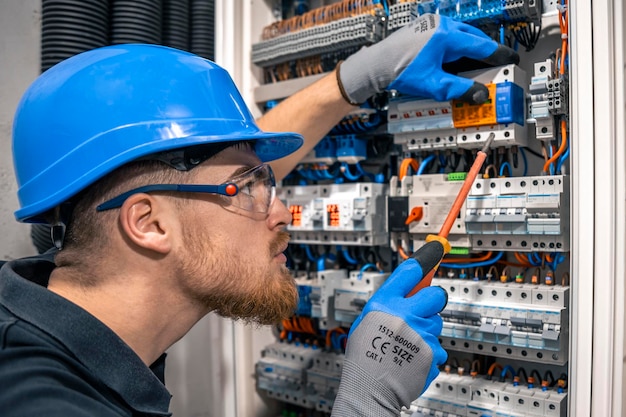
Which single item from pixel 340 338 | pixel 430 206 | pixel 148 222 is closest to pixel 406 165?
pixel 430 206

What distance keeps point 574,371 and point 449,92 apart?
73cm

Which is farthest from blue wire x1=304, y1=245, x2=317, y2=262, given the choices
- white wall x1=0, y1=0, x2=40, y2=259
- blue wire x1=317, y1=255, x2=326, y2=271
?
white wall x1=0, y1=0, x2=40, y2=259

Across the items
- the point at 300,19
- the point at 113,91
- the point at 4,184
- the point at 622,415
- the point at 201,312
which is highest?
the point at 300,19

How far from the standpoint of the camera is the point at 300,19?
71.3 inches

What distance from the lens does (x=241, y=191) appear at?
1070 millimetres

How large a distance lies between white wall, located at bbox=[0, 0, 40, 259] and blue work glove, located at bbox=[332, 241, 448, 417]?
1.31 meters

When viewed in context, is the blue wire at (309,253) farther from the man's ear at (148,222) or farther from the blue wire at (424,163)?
Answer: the man's ear at (148,222)

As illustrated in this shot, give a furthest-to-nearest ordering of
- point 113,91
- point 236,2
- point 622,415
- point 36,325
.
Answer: point 236,2, point 622,415, point 113,91, point 36,325

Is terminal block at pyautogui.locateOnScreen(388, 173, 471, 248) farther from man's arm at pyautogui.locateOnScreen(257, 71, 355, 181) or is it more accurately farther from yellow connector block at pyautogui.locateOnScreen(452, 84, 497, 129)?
man's arm at pyautogui.locateOnScreen(257, 71, 355, 181)

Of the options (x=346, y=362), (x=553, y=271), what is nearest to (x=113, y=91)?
(x=346, y=362)

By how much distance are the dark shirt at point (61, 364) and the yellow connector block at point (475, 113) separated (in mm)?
991

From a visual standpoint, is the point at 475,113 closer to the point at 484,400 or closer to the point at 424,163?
the point at 424,163

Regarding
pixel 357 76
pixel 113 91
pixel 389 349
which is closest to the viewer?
pixel 113 91

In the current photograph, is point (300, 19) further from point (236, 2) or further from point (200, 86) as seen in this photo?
point (200, 86)
